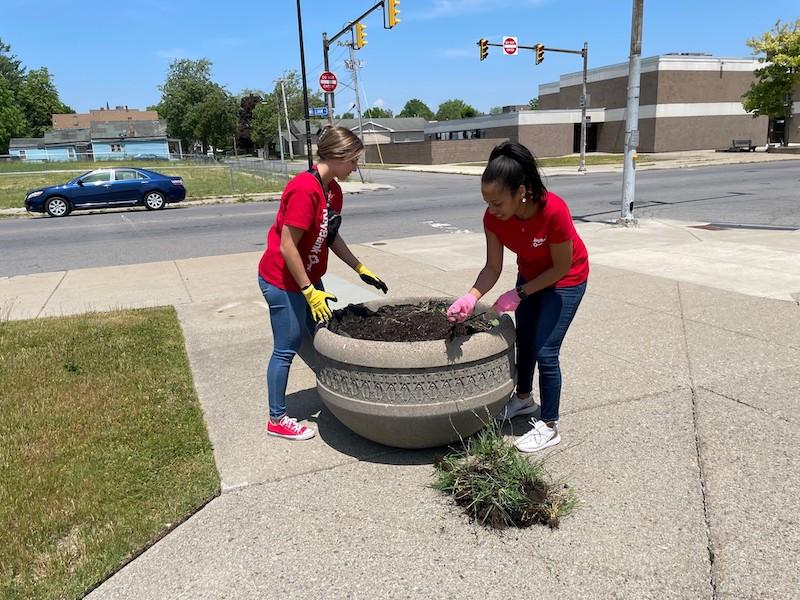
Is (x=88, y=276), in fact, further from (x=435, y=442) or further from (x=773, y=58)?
(x=773, y=58)

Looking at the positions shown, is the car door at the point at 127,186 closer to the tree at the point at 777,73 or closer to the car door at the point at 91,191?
the car door at the point at 91,191

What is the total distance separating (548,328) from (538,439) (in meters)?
0.65

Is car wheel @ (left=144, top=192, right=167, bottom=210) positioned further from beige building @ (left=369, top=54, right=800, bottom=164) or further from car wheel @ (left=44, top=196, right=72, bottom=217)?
beige building @ (left=369, top=54, right=800, bottom=164)

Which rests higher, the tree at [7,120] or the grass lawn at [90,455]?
the tree at [7,120]

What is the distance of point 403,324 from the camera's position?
142 inches

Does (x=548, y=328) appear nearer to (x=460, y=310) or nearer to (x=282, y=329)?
(x=460, y=310)

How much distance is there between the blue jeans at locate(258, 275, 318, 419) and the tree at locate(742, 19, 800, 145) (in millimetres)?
45225

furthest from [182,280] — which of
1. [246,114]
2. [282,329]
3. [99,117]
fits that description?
[99,117]

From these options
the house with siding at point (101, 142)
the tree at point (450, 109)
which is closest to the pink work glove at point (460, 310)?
the house with siding at point (101, 142)

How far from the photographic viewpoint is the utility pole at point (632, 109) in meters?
11.1

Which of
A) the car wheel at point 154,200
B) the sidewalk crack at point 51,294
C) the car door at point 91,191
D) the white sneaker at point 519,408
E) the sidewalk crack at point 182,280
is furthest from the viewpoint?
the car wheel at point 154,200

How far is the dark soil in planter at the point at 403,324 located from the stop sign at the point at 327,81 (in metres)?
21.4

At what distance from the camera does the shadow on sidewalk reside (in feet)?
11.3

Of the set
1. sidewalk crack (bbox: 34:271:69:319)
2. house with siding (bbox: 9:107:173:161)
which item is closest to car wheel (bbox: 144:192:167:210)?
sidewalk crack (bbox: 34:271:69:319)
